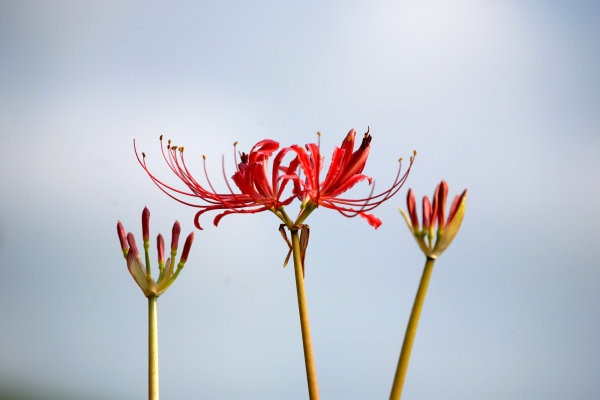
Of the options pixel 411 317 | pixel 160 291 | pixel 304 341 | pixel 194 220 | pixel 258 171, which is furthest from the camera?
pixel 194 220

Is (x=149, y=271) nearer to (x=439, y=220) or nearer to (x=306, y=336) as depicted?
(x=306, y=336)

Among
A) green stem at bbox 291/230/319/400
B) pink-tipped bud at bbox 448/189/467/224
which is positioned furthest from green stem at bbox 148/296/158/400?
pink-tipped bud at bbox 448/189/467/224

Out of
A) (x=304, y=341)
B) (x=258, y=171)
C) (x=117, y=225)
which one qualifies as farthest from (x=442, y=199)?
(x=117, y=225)

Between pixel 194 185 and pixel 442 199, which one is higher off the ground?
pixel 194 185

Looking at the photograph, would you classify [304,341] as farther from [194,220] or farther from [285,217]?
[194,220]

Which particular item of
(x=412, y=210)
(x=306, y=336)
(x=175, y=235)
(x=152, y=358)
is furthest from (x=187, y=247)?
(x=412, y=210)

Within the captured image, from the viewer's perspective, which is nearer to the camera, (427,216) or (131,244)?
(427,216)

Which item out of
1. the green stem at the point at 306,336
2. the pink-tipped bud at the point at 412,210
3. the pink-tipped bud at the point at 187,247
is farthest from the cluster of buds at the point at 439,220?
the pink-tipped bud at the point at 187,247
